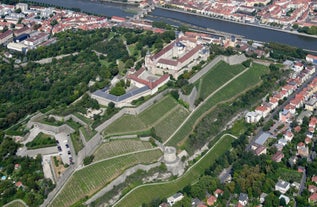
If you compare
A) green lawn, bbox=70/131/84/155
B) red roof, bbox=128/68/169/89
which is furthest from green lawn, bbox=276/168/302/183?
green lawn, bbox=70/131/84/155

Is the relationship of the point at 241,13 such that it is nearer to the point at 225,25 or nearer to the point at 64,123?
the point at 225,25

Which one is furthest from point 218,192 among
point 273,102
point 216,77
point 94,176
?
point 216,77

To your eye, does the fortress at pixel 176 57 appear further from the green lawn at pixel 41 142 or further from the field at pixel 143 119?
the green lawn at pixel 41 142

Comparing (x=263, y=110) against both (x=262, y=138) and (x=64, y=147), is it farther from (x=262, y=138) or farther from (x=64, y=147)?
(x=64, y=147)

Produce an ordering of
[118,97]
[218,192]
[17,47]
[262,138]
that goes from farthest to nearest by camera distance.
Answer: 1. [17,47]
2. [118,97]
3. [262,138]
4. [218,192]

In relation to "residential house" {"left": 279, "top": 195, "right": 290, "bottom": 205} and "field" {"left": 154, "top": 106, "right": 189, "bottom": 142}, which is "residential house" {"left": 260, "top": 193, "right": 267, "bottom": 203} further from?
"field" {"left": 154, "top": 106, "right": 189, "bottom": 142}

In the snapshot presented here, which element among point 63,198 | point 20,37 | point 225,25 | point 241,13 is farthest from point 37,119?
point 241,13
